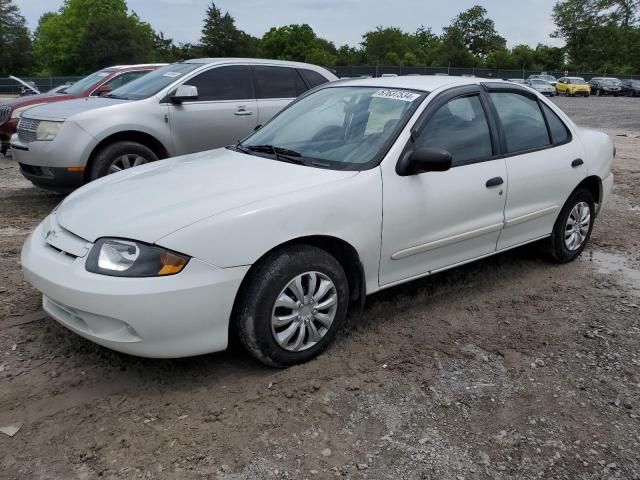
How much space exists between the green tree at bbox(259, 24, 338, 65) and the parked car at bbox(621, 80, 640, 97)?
45.1 meters

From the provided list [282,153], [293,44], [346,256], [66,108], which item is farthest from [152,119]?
[293,44]

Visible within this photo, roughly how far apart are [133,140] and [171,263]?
4.34 metres

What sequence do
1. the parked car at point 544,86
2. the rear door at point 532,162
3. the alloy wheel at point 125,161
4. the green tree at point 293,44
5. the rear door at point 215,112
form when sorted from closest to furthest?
the rear door at point 532,162
the alloy wheel at point 125,161
the rear door at point 215,112
the parked car at point 544,86
the green tree at point 293,44

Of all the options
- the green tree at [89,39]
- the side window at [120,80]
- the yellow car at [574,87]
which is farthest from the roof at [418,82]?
the green tree at [89,39]

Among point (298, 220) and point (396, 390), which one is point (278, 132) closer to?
point (298, 220)

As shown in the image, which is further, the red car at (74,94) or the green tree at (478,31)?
the green tree at (478,31)

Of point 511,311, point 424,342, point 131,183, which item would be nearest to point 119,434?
point 131,183

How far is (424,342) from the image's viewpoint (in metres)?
3.69

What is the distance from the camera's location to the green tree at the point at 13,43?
7144 centimetres

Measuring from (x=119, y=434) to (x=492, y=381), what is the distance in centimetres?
196

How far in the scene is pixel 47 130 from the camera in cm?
649

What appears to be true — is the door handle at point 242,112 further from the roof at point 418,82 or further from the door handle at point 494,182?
the door handle at point 494,182

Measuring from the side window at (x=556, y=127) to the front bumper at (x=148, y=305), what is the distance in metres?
3.07

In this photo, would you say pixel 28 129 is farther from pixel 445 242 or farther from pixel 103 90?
pixel 445 242
